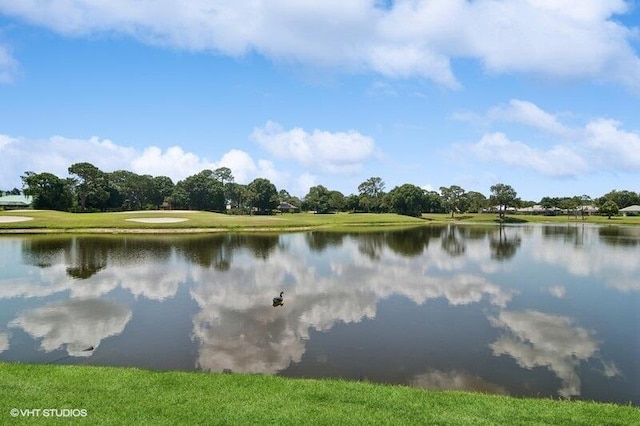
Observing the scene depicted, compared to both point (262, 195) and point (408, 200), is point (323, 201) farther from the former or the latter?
point (408, 200)

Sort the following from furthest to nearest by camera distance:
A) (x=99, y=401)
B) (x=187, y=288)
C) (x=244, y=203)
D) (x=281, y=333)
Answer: (x=244, y=203) < (x=187, y=288) < (x=281, y=333) < (x=99, y=401)

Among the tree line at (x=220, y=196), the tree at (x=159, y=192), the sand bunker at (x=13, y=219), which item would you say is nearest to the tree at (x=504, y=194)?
the tree line at (x=220, y=196)

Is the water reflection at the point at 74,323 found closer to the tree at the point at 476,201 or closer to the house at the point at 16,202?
the house at the point at 16,202

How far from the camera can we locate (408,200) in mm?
148250

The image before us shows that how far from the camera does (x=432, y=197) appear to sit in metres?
171

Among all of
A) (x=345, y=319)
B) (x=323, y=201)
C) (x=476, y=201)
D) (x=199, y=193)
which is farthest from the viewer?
(x=476, y=201)

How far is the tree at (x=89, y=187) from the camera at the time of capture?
124375 mm

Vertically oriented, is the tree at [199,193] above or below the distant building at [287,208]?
above

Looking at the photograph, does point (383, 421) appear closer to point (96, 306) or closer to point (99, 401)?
point (99, 401)

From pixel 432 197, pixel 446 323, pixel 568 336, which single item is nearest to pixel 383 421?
pixel 446 323

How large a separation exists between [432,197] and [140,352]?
6468 inches

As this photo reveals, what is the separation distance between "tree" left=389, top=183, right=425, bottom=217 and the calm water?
365 ft

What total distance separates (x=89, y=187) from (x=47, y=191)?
1487 centimetres

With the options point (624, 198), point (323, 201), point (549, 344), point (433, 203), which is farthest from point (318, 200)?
point (549, 344)
